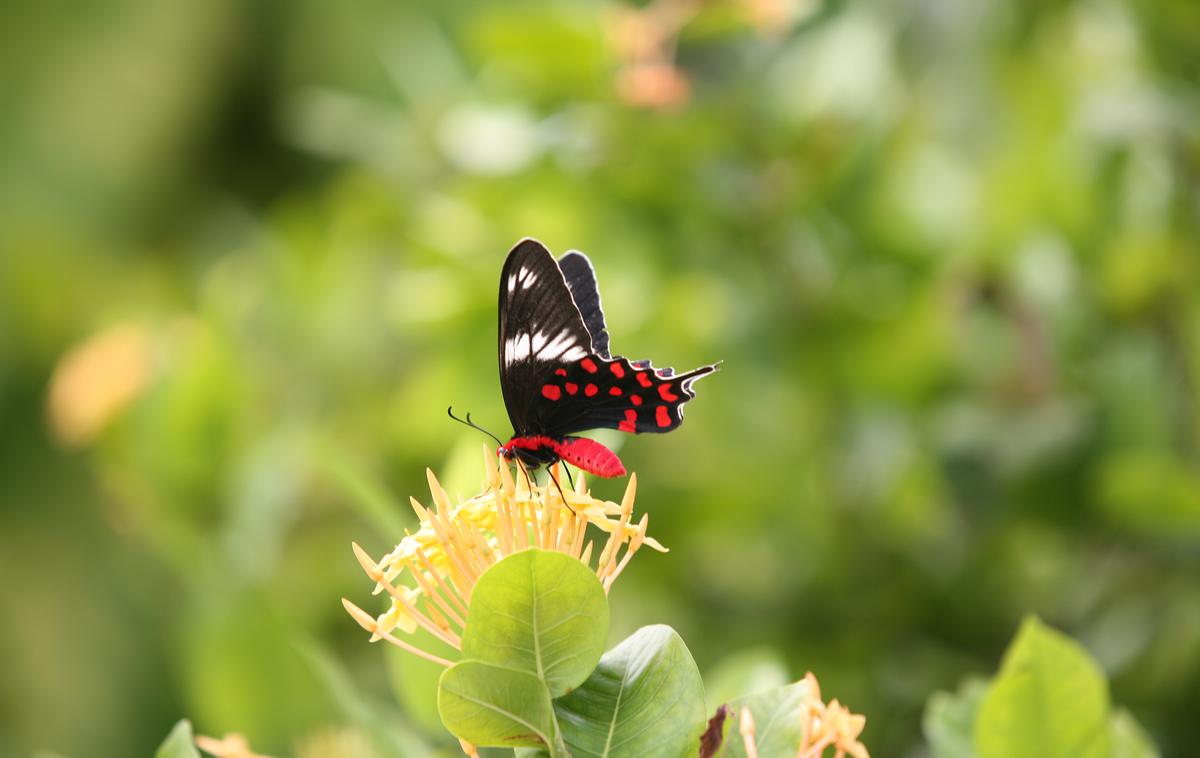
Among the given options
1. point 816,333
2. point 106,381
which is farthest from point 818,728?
point 106,381

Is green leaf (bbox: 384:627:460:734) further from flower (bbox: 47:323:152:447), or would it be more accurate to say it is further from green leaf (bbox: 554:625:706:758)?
flower (bbox: 47:323:152:447)

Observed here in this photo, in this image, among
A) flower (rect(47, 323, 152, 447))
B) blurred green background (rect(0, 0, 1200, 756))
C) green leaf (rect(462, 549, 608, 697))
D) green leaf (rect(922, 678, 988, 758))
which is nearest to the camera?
green leaf (rect(462, 549, 608, 697))

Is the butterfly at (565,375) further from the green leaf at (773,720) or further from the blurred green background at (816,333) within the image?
the blurred green background at (816,333)

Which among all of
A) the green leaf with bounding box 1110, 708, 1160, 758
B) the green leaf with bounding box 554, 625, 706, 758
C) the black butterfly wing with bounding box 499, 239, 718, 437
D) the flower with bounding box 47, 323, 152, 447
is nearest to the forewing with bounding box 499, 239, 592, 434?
the black butterfly wing with bounding box 499, 239, 718, 437

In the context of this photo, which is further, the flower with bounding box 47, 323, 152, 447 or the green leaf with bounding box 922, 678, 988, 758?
the flower with bounding box 47, 323, 152, 447

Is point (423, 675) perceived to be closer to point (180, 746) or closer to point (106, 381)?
point (180, 746)

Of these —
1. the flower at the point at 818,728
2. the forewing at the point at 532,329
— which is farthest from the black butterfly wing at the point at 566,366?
the flower at the point at 818,728

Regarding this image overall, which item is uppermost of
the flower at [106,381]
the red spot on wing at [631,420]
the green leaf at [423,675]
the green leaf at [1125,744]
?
the flower at [106,381]
